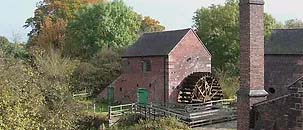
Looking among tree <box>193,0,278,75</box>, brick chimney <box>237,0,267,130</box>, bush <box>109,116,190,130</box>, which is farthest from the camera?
tree <box>193,0,278,75</box>

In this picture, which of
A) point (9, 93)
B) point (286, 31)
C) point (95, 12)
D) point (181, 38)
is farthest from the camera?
point (95, 12)

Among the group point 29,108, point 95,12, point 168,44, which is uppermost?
point 95,12

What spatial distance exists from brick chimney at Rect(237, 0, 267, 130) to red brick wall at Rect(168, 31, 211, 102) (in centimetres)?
2094

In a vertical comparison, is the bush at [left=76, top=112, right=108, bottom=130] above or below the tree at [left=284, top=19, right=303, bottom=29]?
below

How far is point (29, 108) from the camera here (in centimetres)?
1705

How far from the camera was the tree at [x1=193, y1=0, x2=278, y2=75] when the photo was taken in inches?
1688

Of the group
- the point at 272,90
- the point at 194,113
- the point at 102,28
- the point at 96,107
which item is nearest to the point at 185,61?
the point at 96,107

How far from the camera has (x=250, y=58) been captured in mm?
12820

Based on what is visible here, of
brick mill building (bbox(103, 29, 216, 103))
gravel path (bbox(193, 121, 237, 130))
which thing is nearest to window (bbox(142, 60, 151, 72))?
brick mill building (bbox(103, 29, 216, 103))

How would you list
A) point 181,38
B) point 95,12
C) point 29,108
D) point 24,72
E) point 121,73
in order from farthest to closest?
point 95,12 < point 121,73 < point 181,38 < point 24,72 < point 29,108

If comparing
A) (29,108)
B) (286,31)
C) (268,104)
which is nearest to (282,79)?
(286,31)

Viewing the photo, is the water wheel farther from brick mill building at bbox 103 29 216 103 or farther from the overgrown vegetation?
the overgrown vegetation

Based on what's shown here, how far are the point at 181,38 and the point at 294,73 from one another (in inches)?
538

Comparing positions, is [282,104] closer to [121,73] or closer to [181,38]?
[181,38]
